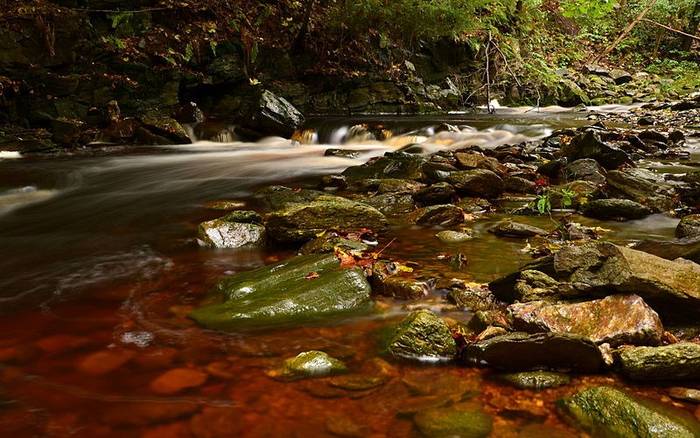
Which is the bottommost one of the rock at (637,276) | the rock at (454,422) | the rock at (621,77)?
the rock at (454,422)

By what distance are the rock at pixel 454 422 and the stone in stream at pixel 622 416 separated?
0.37 m

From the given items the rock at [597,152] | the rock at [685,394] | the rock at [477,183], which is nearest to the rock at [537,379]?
the rock at [685,394]

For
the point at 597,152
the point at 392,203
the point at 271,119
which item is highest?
the point at 271,119

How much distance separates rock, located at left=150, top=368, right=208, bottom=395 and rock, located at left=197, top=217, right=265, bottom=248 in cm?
232

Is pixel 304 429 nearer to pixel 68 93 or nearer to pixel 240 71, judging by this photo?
pixel 68 93

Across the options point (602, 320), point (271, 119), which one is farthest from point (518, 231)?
point (271, 119)

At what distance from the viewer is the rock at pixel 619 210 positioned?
5.46m

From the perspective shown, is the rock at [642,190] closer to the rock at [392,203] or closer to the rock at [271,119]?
the rock at [392,203]

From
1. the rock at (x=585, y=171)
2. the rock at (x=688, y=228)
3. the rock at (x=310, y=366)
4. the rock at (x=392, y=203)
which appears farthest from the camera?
the rock at (x=585, y=171)

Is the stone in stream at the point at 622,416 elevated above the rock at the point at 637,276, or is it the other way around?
the rock at the point at 637,276

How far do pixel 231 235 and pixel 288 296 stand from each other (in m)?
1.77

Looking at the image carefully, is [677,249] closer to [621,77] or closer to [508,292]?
[508,292]

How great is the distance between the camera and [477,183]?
6.58m

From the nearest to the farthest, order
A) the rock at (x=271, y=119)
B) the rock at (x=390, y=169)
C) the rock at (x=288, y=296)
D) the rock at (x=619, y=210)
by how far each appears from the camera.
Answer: the rock at (x=288, y=296), the rock at (x=619, y=210), the rock at (x=390, y=169), the rock at (x=271, y=119)
